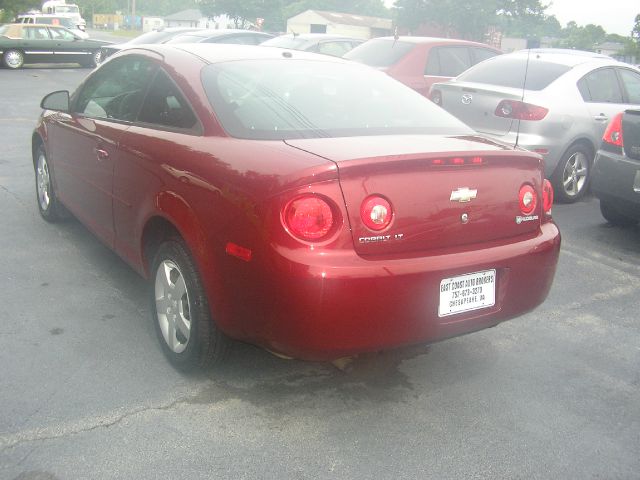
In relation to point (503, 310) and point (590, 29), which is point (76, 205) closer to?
point (503, 310)

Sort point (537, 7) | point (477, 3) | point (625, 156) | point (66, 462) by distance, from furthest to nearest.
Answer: point (537, 7) → point (477, 3) → point (625, 156) → point (66, 462)

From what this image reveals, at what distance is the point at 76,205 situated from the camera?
16.0 ft

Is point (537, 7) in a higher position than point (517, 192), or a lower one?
higher

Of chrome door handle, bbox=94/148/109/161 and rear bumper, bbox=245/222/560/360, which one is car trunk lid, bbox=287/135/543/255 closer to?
rear bumper, bbox=245/222/560/360

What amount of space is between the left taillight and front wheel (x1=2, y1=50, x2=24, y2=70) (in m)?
22.7

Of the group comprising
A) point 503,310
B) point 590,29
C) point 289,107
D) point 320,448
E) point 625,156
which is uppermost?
point 590,29

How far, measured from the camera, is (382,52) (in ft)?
35.2

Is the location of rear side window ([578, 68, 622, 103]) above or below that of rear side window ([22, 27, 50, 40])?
below

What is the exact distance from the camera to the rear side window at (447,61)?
10.7 metres

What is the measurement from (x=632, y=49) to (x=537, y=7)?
107 feet

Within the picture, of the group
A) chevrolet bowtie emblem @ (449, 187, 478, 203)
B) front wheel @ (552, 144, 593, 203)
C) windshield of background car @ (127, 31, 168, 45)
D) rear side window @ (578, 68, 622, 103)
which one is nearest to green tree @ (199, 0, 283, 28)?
windshield of background car @ (127, 31, 168, 45)

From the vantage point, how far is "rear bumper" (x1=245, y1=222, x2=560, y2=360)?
2783mm

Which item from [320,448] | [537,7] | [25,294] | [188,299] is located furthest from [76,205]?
[537,7]

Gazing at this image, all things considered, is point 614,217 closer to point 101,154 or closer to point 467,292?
point 467,292
